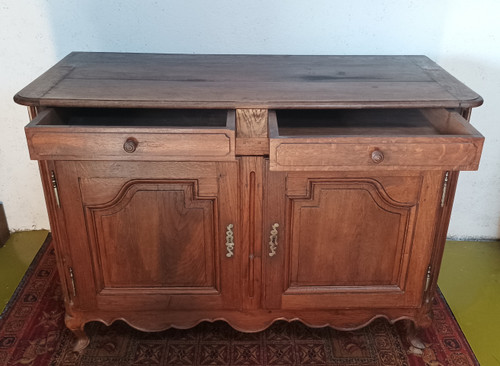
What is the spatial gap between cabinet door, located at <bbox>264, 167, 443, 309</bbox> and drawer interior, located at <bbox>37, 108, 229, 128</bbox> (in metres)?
0.27

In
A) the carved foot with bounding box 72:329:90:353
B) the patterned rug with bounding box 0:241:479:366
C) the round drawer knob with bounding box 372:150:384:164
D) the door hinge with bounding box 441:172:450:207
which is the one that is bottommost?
the patterned rug with bounding box 0:241:479:366

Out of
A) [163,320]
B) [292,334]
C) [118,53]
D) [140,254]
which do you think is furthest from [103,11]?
[292,334]

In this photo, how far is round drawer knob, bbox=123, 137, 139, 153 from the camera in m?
1.05

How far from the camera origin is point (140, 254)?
1259 millimetres

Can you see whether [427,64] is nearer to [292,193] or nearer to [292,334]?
[292,193]

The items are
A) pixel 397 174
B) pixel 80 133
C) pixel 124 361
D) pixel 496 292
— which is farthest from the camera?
pixel 496 292

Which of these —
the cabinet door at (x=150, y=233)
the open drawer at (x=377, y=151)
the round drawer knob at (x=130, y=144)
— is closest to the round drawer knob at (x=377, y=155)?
the open drawer at (x=377, y=151)

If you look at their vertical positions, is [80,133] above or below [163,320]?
above

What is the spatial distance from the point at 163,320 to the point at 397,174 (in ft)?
2.44

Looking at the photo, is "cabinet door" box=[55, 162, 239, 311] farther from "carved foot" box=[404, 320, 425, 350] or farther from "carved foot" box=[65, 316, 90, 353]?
"carved foot" box=[404, 320, 425, 350]

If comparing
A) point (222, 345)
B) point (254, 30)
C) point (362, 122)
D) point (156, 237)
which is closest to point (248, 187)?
point (156, 237)

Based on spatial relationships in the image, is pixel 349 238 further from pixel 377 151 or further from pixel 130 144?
pixel 130 144

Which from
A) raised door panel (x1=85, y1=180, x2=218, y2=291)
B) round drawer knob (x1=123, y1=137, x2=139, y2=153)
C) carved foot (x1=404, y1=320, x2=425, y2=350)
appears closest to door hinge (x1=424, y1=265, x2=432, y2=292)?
carved foot (x1=404, y1=320, x2=425, y2=350)

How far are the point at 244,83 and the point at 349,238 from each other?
1.58ft
